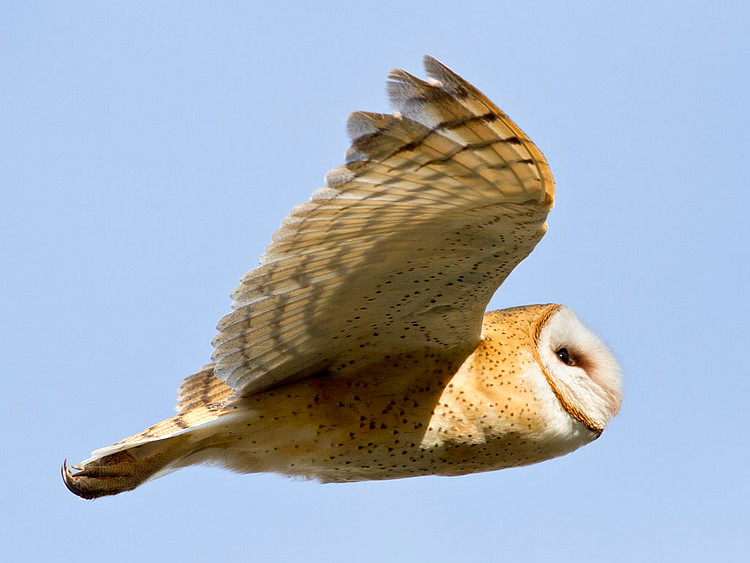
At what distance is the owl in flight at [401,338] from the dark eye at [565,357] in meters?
0.02

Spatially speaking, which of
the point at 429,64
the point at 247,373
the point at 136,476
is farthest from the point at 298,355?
the point at 429,64

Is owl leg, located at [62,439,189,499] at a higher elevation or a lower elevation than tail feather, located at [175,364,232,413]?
lower

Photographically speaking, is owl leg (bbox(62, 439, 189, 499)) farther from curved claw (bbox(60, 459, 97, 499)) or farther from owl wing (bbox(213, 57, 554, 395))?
owl wing (bbox(213, 57, 554, 395))

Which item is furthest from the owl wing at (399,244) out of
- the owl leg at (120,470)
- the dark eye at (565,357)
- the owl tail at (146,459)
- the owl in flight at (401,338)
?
the dark eye at (565,357)

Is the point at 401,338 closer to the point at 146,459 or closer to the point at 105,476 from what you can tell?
the point at 146,459

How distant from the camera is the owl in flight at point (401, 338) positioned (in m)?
2.36

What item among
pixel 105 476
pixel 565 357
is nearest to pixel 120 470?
pixel 105 476

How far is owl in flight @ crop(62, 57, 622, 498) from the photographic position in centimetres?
236

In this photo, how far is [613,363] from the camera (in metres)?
4.07

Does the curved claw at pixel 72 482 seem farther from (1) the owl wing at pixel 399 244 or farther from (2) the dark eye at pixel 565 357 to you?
(2) the dark eye at pixel 565 357

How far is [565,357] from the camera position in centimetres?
399

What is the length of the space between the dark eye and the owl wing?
1.99 feet

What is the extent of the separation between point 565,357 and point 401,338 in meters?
0.90

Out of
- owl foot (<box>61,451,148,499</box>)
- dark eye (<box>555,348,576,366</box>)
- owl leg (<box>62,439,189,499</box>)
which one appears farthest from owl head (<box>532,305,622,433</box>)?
owl foot (<box>61,451,148,499</box>)
